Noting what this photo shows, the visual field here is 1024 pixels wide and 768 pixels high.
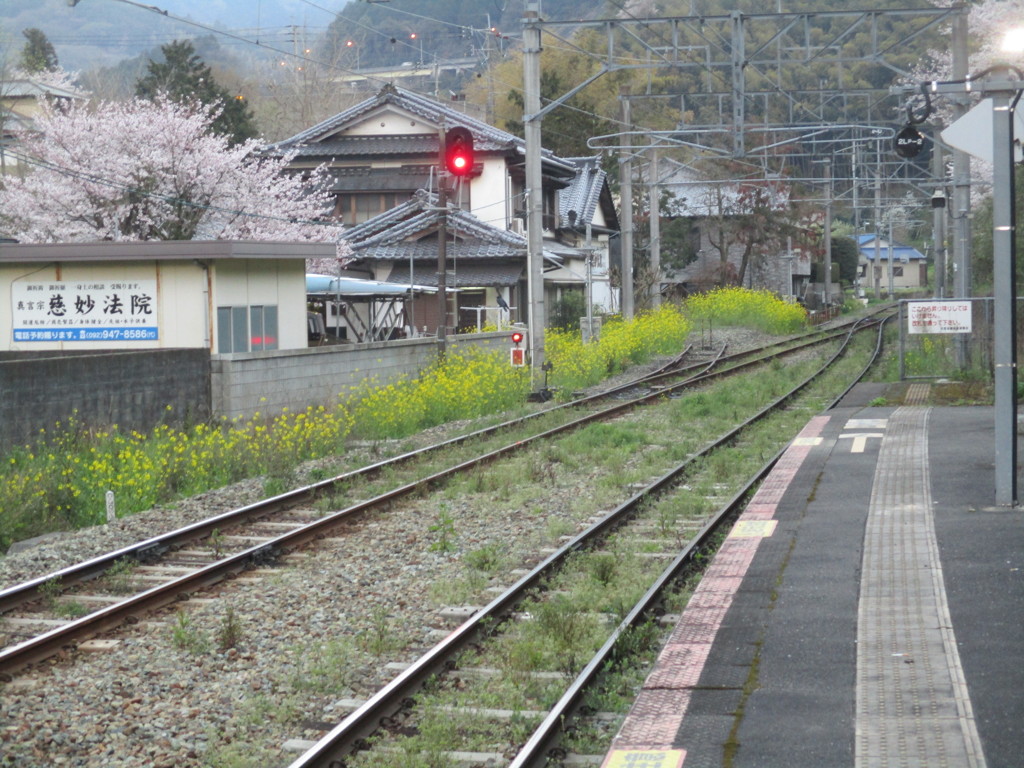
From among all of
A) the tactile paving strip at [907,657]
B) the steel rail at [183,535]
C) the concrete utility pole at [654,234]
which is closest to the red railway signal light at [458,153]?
the steel rail at [183,535]

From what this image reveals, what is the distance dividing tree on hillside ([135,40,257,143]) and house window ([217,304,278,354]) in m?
27.0

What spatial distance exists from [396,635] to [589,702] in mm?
1840

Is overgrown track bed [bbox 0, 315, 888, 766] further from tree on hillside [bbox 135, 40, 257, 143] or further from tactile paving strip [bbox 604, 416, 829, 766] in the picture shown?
tree on hillside [bbox 135, 40, 257, 143]

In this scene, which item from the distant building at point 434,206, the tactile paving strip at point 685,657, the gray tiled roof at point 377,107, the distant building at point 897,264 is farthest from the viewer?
the distant building at point 897,264

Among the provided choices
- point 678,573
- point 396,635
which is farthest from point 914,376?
point 396,635

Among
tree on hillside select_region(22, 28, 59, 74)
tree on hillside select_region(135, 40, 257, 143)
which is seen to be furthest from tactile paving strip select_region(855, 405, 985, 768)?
tree on hillside select_region(22, 28, 59, 74)

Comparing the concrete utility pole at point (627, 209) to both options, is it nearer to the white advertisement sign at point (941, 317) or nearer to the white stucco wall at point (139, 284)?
the white advertisement sign at point (941, 317)

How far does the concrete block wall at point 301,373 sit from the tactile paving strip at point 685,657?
8.60 metres

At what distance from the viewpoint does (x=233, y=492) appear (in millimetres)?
12562

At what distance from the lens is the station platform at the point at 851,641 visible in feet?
16.0

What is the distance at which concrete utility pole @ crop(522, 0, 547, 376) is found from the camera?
70.9ft

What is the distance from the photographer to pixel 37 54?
6550cm

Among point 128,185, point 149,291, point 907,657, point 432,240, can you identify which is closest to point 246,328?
point 149,291

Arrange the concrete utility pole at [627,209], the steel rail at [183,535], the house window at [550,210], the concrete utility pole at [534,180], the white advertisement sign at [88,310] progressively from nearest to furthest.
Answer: the steel rail at [183,535] → the white advertisement sign at [88,310] → the concrete utility pole at [534,180] → the concrete utility pole at [627,209] → the house window at [550,210]
